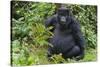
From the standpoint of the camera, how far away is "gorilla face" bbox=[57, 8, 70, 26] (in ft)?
8.05

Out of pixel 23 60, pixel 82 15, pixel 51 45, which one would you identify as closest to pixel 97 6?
pixel 82 15

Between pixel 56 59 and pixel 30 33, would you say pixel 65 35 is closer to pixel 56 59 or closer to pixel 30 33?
pixel 56 59

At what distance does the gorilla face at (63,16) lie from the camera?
8.05 feet

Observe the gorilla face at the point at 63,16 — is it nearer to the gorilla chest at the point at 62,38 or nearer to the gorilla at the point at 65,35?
the gorilla at the point at 65,35

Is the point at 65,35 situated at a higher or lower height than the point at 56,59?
higher

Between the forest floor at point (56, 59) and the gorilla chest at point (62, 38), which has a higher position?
the gorilla chest at point (62, 38)

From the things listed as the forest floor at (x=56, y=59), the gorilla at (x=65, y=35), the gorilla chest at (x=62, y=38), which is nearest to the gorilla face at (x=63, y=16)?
the gorilla at (x=65, y=35)

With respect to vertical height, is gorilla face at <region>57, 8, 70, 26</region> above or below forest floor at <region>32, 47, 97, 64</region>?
above

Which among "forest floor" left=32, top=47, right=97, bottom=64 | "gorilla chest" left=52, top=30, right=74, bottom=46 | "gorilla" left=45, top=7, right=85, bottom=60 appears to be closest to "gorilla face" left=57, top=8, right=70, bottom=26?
"gorilla" left=45, top=7, right=85, bottom=60

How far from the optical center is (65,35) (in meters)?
2.47

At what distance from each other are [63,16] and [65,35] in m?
0.23

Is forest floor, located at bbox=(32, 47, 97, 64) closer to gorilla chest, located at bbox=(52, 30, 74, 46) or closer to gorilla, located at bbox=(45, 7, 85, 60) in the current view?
gorilla, located at bbox=(45, 7, 85, 60)

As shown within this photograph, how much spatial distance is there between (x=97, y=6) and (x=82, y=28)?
1.20 feet

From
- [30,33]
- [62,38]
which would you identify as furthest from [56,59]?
[30,33]
